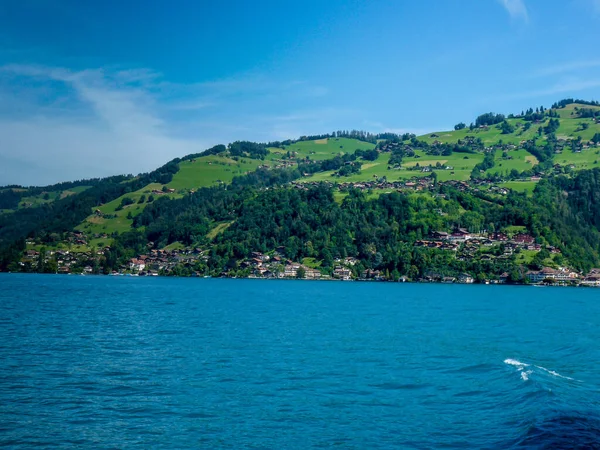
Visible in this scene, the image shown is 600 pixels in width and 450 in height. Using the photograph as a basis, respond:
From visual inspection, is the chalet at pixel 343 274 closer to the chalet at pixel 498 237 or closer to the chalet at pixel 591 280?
the chalet at pixel 498 237

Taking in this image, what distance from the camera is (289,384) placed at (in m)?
28.9

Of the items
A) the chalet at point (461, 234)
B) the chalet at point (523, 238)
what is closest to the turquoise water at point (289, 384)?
the chalet at point (523, 238)

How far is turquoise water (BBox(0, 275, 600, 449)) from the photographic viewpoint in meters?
20.9

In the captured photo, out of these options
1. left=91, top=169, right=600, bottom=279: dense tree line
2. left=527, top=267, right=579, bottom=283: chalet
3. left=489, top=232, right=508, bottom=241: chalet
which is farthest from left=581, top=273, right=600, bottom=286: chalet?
left=489, top=232, right=508, bottom=241: chalet

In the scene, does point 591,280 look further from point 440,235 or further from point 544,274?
point 440,235

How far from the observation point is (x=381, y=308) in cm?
7825

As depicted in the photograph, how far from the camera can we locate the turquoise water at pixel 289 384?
20938 millimetres

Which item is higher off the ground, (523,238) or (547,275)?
(523,238)

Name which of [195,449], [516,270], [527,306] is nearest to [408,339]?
[195,449]

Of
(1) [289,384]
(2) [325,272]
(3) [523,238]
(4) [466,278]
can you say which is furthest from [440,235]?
(1) [289,384]

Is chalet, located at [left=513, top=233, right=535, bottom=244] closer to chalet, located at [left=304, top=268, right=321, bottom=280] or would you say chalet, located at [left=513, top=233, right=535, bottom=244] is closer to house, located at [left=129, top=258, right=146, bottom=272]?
chalet, located at [left=304, top=268, right=321, bottom=280]

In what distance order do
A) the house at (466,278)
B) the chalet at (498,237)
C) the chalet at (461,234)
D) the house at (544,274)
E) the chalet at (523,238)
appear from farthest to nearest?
the chalet at (461,234) < the chalet at (498,237) < the chalet at (523,238) < the house at (466,278) < the house at (544,274)

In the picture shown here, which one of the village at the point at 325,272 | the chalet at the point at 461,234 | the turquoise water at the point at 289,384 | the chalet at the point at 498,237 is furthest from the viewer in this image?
the chalet at the point at 461,234

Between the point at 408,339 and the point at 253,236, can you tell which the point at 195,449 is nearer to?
the point at 408,339
